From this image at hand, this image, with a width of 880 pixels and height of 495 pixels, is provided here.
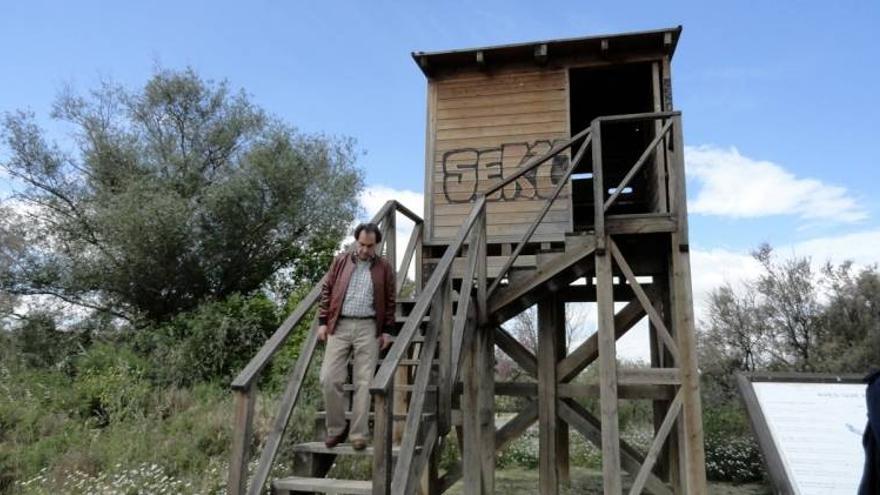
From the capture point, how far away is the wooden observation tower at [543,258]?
577 cm

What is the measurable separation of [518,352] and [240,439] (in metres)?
4.60

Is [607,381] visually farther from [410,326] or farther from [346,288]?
[346,288]

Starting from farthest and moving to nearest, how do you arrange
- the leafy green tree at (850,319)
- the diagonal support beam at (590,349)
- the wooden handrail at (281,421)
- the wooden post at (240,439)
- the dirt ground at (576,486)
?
the leafy green tree at (850,319) → the dirt ground at (576,486) → the diagonal support beam at (590,349) → the wooden handrail at (281,421) → the wooden post at (240,439)

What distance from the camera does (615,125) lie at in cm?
993

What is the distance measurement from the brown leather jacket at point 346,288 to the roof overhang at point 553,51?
4339 millimetres

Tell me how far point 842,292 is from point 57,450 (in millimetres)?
18461

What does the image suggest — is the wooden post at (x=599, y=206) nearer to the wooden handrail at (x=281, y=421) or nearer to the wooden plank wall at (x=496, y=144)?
the wooden plank wall at (x=496, y=144)

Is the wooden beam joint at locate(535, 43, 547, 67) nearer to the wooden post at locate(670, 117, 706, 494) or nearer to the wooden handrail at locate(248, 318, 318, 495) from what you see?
the wooden post at locate(670, 117, 706, 494)

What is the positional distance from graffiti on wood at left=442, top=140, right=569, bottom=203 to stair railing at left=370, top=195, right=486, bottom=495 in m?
1.66

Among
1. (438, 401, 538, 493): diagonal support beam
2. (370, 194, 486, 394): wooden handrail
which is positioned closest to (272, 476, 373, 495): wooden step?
(370, 194, 486, 394): wooden handrail

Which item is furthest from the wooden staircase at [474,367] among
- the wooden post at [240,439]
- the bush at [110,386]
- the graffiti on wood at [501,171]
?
the bush at [110,386]

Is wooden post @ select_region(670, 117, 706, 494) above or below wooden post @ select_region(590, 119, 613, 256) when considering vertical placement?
below

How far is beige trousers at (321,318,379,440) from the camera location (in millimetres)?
4109

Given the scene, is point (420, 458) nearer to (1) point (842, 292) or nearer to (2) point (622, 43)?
(2) point (622, 43)
